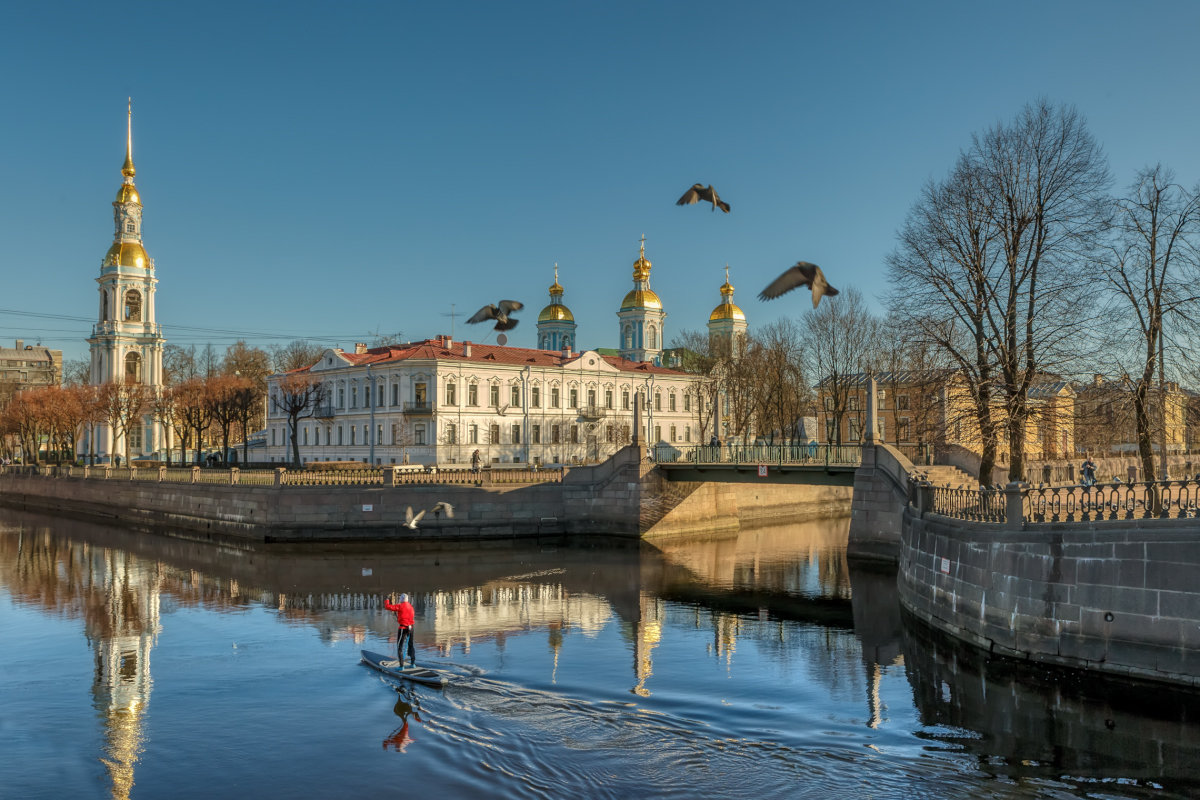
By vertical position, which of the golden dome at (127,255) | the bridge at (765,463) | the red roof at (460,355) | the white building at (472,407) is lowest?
the bridge at (765,463)

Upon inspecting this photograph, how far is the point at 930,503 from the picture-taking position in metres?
24.2

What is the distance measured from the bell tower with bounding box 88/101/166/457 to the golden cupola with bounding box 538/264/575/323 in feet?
128

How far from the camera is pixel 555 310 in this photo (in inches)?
4200

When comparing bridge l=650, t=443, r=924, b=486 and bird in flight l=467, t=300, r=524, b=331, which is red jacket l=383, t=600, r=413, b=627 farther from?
bridge l=650, t=443, r=924, b=486

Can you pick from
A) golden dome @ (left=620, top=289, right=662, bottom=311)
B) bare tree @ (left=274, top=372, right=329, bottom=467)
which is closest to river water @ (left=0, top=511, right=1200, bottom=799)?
bare tree @ (left=274, top=372, right=329, bottom=467)

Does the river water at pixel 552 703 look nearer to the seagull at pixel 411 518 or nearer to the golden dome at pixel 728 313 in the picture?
the seagull at pixel 411 518

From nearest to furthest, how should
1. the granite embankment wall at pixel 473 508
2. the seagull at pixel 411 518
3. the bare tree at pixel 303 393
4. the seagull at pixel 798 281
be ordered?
the seagull at pixel 798 281
the seagull at pixel 411 518
the granite embankment wall at pixel 473 508
the bare tree at pixel 303 393

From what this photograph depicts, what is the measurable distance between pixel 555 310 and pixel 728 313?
63.4ft

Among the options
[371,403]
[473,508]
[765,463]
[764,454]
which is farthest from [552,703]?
[371,403]

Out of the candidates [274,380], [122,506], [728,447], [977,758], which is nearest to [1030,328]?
[728,447]

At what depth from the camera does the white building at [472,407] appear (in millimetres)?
65812

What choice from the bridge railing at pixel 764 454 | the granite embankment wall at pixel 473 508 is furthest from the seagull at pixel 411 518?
the bridge railing at pixel 764 454

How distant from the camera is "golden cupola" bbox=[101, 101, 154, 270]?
91000mm

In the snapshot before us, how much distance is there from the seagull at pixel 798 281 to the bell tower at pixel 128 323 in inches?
3150
